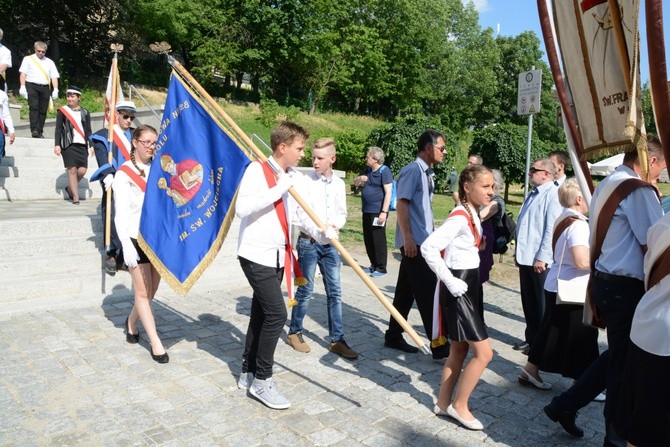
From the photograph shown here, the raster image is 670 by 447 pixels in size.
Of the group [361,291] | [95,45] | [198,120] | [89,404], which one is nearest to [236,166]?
[198,120]

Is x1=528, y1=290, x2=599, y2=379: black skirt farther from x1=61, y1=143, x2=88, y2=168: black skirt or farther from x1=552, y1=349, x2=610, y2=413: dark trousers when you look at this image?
x1=61, y1=143, x2=88, y2=168: black skirt

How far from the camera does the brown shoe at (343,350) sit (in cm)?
535

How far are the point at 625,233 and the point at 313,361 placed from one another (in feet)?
9.87

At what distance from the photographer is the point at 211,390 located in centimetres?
450

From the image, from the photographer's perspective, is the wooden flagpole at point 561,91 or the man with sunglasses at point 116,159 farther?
the man with sunglasses at point 116,159

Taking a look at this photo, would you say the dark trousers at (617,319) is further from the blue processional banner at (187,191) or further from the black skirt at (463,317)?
the blue processional banner at (187,191)

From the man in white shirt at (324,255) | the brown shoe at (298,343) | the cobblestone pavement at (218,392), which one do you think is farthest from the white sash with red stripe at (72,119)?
the brown shoe at (298,343)

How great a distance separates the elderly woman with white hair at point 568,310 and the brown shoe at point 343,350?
1648 millimetres

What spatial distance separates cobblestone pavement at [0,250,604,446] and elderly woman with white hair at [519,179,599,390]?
35cm

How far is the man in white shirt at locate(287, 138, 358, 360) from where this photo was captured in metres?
5.45

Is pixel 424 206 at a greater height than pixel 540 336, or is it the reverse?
pixel 424 206

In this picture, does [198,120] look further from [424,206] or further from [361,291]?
[361,291]

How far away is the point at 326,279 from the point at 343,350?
70 cm

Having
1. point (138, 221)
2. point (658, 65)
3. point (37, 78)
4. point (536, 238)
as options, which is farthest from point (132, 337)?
point (37, 78)
